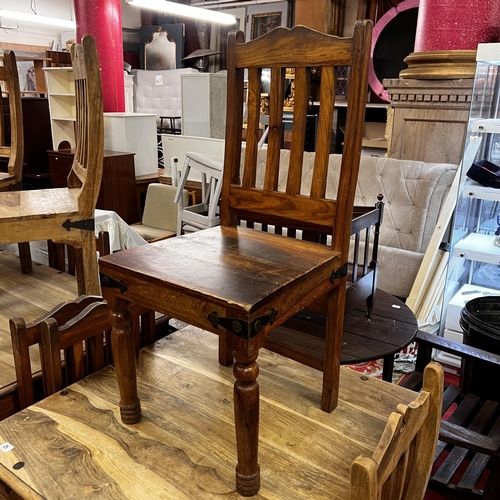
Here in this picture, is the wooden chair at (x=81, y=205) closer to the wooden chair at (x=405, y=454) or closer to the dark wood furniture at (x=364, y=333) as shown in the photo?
the dark wood furniture at (x=364, y=333)

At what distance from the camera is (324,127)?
1.16 metres

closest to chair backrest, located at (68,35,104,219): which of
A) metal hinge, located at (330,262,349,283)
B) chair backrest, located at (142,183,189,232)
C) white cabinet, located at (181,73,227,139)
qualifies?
metal hinge, located at (330,262,349,283)

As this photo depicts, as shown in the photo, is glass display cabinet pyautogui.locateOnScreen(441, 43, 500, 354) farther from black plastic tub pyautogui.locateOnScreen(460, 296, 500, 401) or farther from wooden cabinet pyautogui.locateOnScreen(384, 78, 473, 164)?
wooden cabinet pyautogui.locateOnScreen(384, 78, 473, 164)

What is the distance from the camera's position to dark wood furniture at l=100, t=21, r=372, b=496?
3.10 feet

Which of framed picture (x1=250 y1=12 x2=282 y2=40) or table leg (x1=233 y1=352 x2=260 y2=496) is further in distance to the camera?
framed picture (x1=250 y1=12 x2=282 y2=40)

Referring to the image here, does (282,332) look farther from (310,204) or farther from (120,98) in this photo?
(120,98)

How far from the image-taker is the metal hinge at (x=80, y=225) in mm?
1667

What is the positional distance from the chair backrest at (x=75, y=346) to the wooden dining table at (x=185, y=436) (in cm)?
5

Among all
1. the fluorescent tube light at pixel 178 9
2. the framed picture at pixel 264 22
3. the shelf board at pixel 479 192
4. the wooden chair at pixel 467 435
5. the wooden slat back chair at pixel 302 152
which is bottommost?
the wooden chair at pixel 467 435

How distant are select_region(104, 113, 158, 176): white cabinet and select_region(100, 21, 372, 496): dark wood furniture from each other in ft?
13.3

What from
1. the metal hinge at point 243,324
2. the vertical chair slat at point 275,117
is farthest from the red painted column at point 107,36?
the metal hinge at point 243,324

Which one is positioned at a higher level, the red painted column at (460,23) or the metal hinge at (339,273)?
the red painted column at (460,23)

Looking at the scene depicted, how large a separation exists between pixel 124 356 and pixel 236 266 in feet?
1.16

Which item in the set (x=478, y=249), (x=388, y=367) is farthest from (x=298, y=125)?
(x=478, y=249)
